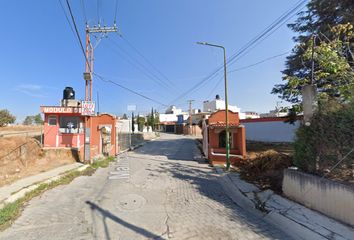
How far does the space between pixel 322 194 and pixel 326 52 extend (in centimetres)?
432

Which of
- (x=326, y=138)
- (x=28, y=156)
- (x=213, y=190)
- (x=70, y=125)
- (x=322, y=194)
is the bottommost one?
(x=213, y=190)

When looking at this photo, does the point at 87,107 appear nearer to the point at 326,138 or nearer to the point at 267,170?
the point at 267,170

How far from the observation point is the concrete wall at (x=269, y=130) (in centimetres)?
2214

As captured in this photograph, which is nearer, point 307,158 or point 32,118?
point 307,158

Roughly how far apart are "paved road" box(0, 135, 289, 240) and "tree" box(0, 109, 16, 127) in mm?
45201

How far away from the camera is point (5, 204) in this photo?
20.3ft

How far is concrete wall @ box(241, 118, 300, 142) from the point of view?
2214 cm

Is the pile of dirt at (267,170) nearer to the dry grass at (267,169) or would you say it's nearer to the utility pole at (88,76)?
the dry grass at (267,169)

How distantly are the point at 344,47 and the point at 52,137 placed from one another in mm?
18117

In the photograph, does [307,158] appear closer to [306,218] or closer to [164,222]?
[306,218]

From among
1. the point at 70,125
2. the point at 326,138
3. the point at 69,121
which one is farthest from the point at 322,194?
the point at 69,121

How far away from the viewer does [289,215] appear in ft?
17.6

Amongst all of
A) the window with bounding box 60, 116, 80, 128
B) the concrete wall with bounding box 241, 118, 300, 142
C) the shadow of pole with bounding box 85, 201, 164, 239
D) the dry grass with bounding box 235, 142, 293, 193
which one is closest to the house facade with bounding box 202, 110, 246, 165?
the dry grass with bounding box 235, 142, 293, 193

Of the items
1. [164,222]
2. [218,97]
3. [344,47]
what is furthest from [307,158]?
[218,97]
